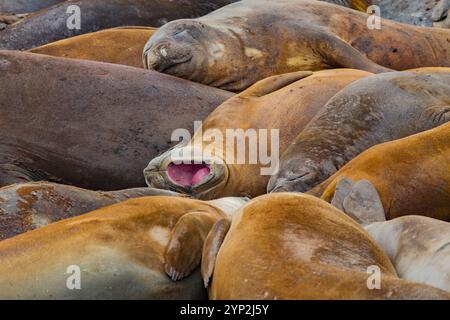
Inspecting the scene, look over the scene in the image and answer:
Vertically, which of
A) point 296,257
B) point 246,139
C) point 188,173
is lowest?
point 188,173

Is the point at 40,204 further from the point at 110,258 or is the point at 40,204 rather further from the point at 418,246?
the point at 418,246

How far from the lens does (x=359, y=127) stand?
5.75m

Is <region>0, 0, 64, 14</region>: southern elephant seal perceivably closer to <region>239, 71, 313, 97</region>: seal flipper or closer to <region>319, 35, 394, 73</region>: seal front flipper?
<region>319, 35, 394, 73</region>: seal front flipper

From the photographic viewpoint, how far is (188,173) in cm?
611

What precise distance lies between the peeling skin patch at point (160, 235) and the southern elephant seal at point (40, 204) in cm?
74

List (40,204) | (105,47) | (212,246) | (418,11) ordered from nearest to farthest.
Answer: (212,246) → (40,204) → (105,47) → (418,11)

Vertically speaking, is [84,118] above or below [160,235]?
below

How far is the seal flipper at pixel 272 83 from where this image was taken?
22.3 ft

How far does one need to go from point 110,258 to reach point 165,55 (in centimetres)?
331

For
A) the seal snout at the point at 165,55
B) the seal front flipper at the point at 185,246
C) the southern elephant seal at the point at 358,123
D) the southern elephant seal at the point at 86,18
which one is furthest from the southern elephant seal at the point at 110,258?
the southern elephant seal at the point at 86,18

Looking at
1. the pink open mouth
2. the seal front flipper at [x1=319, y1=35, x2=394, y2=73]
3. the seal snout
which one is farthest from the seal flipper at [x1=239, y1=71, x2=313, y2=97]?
the pink open mouth

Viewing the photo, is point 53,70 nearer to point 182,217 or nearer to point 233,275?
point 182,217

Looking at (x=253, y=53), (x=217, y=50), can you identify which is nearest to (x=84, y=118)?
(x=217, y=50)
